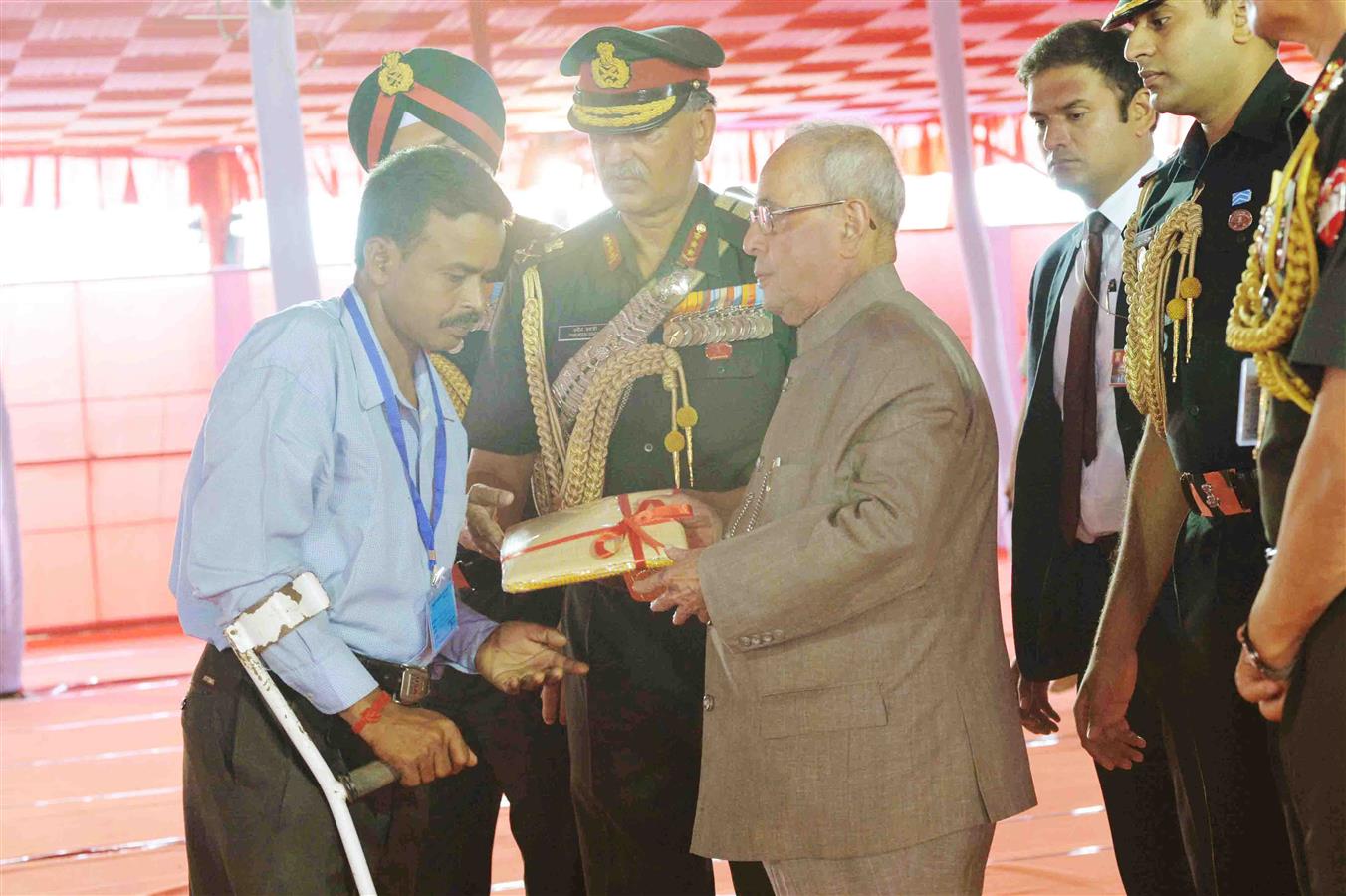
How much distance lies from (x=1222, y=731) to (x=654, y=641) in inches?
34.9

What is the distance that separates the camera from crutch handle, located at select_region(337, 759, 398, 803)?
1.77m

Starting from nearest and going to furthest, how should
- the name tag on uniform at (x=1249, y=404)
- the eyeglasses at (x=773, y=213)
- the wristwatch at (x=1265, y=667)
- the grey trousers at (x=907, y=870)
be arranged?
the wristwatch at (x=1265, y=667) → the name tag on uniform at (x=1249, y=404) → the grey trousers at (x=907, y=870) → the eyeglasses at (x=773, y=213)

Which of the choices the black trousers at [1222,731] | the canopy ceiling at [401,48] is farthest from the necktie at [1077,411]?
the canopy ceiling at [401,48]

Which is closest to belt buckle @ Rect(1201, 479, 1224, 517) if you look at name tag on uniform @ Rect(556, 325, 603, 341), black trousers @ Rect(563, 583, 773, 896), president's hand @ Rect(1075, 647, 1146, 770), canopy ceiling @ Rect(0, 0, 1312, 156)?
president's hand @ Rect(1075, 647, 1146, 770)

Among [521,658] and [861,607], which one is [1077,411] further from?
[521,658]

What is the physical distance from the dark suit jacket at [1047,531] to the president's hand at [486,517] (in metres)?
0.94

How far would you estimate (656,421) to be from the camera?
2.45 meters

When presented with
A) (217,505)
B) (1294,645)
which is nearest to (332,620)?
(217,505)

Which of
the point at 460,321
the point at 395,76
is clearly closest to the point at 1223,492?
the point at 460,321

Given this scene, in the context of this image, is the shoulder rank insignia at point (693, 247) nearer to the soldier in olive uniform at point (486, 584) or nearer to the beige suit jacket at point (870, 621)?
the soldier in olive uniform at point (486, 584)

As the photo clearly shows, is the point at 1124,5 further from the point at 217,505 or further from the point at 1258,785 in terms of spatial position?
the point at 217,505

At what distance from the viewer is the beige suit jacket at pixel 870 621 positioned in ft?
5.78

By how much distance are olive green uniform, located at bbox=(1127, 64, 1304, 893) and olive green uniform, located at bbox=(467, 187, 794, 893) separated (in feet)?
2.24

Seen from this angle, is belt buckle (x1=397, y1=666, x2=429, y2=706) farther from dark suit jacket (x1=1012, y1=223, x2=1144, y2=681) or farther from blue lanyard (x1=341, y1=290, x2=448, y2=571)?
dark suit jacket (x1=1012, y1=223, x2=1144, y2=681)
